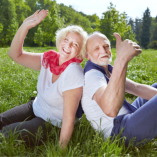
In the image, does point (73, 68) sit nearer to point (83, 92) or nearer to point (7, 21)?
point (83, 92)

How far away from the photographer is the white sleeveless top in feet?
6.69

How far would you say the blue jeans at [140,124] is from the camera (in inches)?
71.9

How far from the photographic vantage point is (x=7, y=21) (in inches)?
1603

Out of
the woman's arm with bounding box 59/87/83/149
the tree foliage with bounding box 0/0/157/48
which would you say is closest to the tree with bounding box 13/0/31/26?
the tree foliage with bounding box 0/0/157/48

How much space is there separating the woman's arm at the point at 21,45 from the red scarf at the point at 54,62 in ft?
0.62

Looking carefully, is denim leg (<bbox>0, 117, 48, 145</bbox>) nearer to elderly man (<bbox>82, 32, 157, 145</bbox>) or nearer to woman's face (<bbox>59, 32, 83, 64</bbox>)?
elderly man (<bbox>82, 32, 157, 145</bbox>)

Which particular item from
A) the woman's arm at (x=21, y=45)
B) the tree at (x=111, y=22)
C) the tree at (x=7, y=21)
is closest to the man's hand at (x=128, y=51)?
the woman's arm at (x=21, y=45)

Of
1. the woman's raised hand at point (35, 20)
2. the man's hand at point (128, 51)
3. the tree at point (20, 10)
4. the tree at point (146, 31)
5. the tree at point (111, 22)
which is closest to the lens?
the man's hand at point (128, 51)

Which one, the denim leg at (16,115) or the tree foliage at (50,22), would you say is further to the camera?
the tree foliage at (50,22)

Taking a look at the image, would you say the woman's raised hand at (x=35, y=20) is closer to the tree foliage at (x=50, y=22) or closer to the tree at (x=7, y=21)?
the tree foliage at (x=50, y=22)

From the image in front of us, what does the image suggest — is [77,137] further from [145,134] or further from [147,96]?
[147,96]

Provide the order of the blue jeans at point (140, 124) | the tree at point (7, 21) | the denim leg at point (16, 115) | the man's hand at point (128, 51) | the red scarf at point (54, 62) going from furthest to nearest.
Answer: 1. the tree at point (7, 21)
2. the denim leg at point (16, 115)
3. the red scarf at point (54, 62)
4. the blue jeans at point (140, 124)
5. the man's hand at point (128, 51)

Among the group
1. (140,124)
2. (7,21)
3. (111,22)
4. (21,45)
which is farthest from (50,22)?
(140,124)

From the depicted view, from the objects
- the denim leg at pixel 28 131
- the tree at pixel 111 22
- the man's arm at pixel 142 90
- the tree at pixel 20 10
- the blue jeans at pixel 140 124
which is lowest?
the denim leg at pixel 28 131
